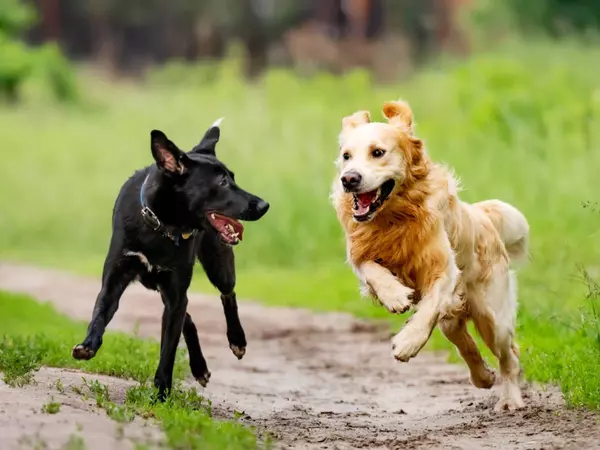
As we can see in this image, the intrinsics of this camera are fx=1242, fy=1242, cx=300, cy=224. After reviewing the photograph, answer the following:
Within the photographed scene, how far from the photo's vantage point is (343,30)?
117 ft

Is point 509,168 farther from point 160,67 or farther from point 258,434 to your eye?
point 160,67

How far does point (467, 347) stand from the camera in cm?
836

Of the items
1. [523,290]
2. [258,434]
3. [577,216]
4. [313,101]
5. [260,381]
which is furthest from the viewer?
[313,101]

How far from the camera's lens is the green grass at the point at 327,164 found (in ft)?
42.4

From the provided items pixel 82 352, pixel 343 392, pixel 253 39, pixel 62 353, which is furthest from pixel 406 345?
pixel 253 39

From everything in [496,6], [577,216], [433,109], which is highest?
[496,6]

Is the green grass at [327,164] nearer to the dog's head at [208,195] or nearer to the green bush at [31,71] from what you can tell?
the green bush at [31,71]

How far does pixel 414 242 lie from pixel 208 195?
1.30m

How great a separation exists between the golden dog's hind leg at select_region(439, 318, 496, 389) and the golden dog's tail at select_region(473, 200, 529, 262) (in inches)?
32.3

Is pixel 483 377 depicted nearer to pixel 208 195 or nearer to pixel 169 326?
pixel 169 326

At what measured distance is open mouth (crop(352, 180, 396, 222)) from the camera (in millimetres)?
7500

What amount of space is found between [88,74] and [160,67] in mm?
2304

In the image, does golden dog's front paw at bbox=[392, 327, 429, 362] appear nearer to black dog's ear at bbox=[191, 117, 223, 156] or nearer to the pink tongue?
the pink tongue

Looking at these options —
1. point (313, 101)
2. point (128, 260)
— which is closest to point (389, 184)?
point (128, 260)
